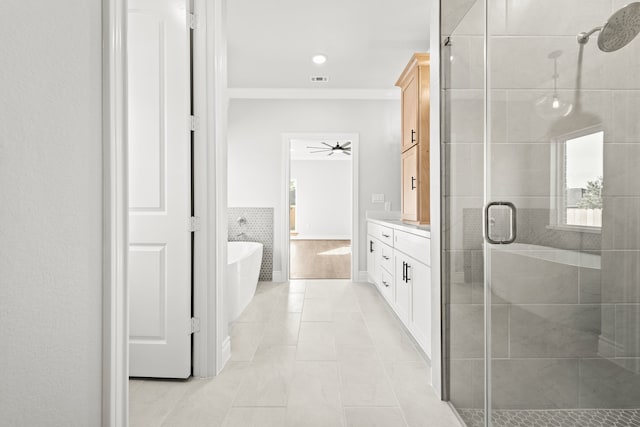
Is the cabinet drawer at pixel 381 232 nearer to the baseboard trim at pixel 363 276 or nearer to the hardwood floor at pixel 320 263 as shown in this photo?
the baseboard trim at pixel 363 276

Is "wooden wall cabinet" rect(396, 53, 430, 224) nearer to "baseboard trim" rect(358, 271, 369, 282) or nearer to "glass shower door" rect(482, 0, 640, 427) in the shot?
"baseboard trim" rect(358, 271, 369, 282)

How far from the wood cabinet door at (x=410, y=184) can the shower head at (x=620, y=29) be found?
2234mm

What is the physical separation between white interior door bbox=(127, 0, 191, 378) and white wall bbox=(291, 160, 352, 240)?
348 inches

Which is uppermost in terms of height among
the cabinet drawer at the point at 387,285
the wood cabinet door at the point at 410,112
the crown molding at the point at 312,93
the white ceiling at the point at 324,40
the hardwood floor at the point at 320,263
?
the white ceiling at the point at 324,40

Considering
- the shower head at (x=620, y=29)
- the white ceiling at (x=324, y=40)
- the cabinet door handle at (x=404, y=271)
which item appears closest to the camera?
the shower head at (x=620, y=29)

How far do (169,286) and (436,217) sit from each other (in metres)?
1.52

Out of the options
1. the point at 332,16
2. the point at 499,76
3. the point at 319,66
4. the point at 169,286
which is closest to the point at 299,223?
the point at 319,66

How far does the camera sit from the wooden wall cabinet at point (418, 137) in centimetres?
308

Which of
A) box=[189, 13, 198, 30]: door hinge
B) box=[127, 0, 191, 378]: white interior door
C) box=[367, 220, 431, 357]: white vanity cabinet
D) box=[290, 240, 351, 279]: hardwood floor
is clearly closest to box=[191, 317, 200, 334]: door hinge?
box=[127, 0, 191, 378]: white interior door

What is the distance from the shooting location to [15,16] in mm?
672

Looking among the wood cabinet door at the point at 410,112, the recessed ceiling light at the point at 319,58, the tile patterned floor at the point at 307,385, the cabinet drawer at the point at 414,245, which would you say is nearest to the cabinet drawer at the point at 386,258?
the cabinet drawer at the point at 414,245

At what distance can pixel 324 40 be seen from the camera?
3.37 meters

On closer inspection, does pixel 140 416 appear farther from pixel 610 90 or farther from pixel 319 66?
pixel 319 66

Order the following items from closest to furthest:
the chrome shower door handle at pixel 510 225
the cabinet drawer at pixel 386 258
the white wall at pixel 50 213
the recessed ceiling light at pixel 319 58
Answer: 1. the white wall at pixel 50 213
2. the chrome shower door handle at pixel 510 225
3. the cabinet drawer at pixel 386 258
4. the recessed ceiling light at pixel 319 58
